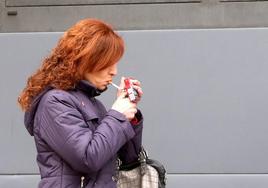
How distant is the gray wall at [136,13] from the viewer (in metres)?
4.60

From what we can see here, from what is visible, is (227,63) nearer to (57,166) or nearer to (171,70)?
(171,70)

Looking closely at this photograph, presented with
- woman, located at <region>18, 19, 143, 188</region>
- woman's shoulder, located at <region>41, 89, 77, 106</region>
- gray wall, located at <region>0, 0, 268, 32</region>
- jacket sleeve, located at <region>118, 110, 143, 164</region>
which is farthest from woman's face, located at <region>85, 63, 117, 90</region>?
gray wall, located at <region>0, 0, 268, 32</region>

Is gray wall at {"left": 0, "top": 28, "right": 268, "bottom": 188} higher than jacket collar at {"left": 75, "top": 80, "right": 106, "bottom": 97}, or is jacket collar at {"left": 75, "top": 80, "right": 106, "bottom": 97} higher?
jacket collar at {"left": 75, "top": 80, "right": 106, "bottom": 97}

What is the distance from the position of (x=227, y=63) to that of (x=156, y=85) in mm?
617

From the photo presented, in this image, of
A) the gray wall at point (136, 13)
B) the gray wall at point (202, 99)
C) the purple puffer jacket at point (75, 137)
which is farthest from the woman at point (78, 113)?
the gray wall at point (136, 13)

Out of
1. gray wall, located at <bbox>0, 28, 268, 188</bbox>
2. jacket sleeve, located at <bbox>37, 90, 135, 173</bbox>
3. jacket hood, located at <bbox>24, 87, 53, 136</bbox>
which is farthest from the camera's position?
gray wall, located at <bbox>0, 28, 268, 188</bbox>

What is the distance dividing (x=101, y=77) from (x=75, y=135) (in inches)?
11.4

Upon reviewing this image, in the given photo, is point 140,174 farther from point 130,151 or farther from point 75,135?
point 75,135

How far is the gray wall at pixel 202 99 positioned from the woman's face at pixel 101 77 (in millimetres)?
2309

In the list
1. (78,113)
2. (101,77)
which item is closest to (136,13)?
(101,77)

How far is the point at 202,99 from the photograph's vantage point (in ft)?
14.6

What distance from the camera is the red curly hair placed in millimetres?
2064

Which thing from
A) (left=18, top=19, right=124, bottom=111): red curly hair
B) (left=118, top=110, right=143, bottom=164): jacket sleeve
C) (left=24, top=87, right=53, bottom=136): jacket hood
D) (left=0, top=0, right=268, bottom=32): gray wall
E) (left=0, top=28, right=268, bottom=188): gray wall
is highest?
(left=18, top=19, right=124, bottom=111): red curly hair

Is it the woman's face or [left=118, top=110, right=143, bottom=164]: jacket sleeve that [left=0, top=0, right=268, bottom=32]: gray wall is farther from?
the woman's face
